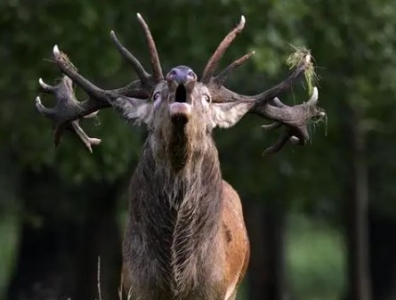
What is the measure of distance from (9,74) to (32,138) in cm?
118

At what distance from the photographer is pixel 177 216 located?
12219 mm

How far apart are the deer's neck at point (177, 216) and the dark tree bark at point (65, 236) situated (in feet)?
49.8

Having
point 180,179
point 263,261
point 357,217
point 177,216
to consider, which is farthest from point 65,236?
point 180,179

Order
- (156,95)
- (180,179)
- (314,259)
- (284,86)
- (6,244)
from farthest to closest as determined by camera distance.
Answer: (314,259) < (6,244) < (284,86) < (180,179) < (156,95)

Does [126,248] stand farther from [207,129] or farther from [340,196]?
[340,196]

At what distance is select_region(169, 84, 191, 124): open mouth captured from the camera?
11.1m

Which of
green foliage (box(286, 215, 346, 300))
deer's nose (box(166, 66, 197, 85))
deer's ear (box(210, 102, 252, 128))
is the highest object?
deer's nose (box(166, 66, 197, 85))

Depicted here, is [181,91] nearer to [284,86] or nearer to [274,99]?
[284,86]

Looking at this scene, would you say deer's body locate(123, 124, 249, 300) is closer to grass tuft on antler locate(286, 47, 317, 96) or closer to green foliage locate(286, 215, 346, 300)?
grass tuft on antler locate(286, 47, 317, 96)

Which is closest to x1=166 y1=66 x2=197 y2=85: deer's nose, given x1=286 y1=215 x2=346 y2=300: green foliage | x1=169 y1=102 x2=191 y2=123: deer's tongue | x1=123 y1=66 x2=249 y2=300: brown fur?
x1=169 y1=102 x2=191 y2=123: deer's tongue

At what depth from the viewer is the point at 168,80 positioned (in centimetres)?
1128

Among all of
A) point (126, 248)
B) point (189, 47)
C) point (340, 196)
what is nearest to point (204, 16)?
point (189, 47)

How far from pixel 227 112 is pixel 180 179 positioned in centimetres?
67

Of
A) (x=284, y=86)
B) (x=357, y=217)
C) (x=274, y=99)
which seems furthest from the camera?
(x=357, y=217)
